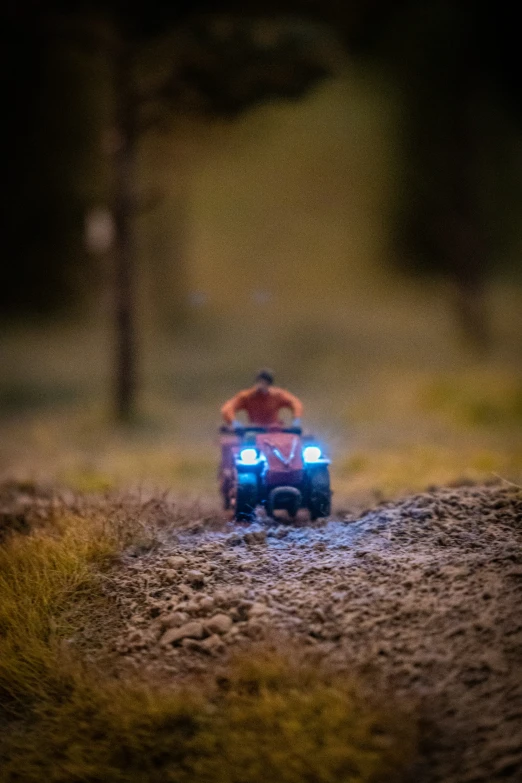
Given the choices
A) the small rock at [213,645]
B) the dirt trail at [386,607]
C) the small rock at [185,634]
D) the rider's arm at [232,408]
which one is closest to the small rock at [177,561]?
the dirt trail at [386,607]

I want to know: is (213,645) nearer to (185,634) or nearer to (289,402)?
(185,634)

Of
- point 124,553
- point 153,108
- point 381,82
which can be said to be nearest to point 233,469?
point 124,553

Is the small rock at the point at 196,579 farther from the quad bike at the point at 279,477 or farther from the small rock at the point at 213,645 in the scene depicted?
the quad bike at the point at 279,477

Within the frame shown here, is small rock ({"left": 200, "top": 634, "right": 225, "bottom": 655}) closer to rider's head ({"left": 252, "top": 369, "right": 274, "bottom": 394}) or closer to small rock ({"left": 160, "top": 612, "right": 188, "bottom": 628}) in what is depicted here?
small rock ({"left": 160, "top": 612, "right": 188, "bottom": 628})

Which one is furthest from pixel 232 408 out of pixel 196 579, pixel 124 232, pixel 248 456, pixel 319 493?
pixel 124 232

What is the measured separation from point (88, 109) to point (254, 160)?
535cm

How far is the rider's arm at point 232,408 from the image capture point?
6.64 m

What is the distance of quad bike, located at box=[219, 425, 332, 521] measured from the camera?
5707 mm

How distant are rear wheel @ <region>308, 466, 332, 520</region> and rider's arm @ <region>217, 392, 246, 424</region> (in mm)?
1135

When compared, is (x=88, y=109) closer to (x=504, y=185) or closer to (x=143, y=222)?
(x=143, y=222)

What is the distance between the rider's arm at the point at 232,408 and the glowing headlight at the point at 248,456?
0.90 m

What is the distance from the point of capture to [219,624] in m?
4.10

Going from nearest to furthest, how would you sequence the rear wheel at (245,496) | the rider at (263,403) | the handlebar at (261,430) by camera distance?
1. the rear wheel at (245,496)
2. the handlebar at (261,430)
3. the rider at (263,403)

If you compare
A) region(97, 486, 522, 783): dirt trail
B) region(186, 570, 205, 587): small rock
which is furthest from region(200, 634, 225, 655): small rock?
region(186, 570, 205, 587): small rock
